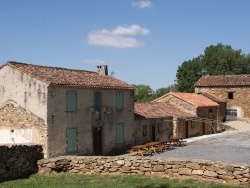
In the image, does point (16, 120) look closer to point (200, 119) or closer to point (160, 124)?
point (160, 124)

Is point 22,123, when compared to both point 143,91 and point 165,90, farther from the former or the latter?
point 165,90

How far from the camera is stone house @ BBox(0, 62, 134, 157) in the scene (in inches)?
782

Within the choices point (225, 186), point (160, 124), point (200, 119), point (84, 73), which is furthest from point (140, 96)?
point (225, 186)

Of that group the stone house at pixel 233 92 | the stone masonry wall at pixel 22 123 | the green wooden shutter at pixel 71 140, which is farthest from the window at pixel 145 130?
the stone house at pixel 233 92

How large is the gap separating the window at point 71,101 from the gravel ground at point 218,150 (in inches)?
244

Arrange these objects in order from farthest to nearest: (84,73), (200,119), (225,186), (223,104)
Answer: (223,104)
(200,119)
(84,73)
(225,186)

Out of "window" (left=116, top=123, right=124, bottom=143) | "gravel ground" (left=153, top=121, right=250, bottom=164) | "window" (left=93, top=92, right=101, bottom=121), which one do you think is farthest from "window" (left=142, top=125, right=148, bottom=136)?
"window" (left=93, top=92, right=101, bottom=121)

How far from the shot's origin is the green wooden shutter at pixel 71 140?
21.0 meters

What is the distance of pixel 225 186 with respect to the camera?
1317 centimetres

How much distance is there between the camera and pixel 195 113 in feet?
120

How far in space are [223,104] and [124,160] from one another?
3191 centimetres

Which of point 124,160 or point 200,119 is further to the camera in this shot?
point 200,119

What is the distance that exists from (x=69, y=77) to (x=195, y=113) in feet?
57.7

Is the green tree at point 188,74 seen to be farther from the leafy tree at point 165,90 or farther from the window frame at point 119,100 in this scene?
the window frame at point 119,100
